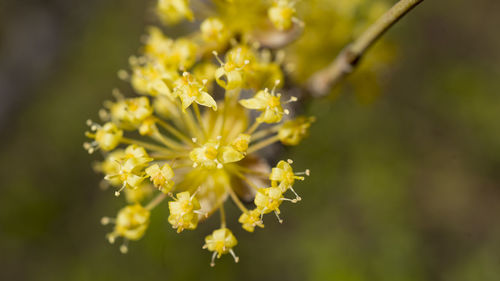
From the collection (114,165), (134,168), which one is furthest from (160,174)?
(114,165)

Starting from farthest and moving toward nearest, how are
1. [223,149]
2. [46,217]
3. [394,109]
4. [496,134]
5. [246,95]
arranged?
[46,217] → [394,109] → [496,134] → [246,95] → [223,149]

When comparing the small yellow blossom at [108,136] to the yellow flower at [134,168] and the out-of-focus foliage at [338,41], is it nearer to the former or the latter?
the yellow flower at [134,168]

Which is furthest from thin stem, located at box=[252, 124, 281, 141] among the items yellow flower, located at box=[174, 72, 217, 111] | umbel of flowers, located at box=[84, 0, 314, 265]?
yellow flower, located at box=[174, 72, 217, 111]

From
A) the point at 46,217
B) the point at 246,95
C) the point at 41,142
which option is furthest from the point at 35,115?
the point at 246,95

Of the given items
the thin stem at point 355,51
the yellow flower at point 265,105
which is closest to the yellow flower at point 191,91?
the yellow flower at point 265,105

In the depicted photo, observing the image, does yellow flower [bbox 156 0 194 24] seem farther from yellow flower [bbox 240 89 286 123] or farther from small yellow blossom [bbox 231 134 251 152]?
small yellow blossom [bbox 231 134 251 152]

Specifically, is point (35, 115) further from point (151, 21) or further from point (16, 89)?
point (151, 21)
